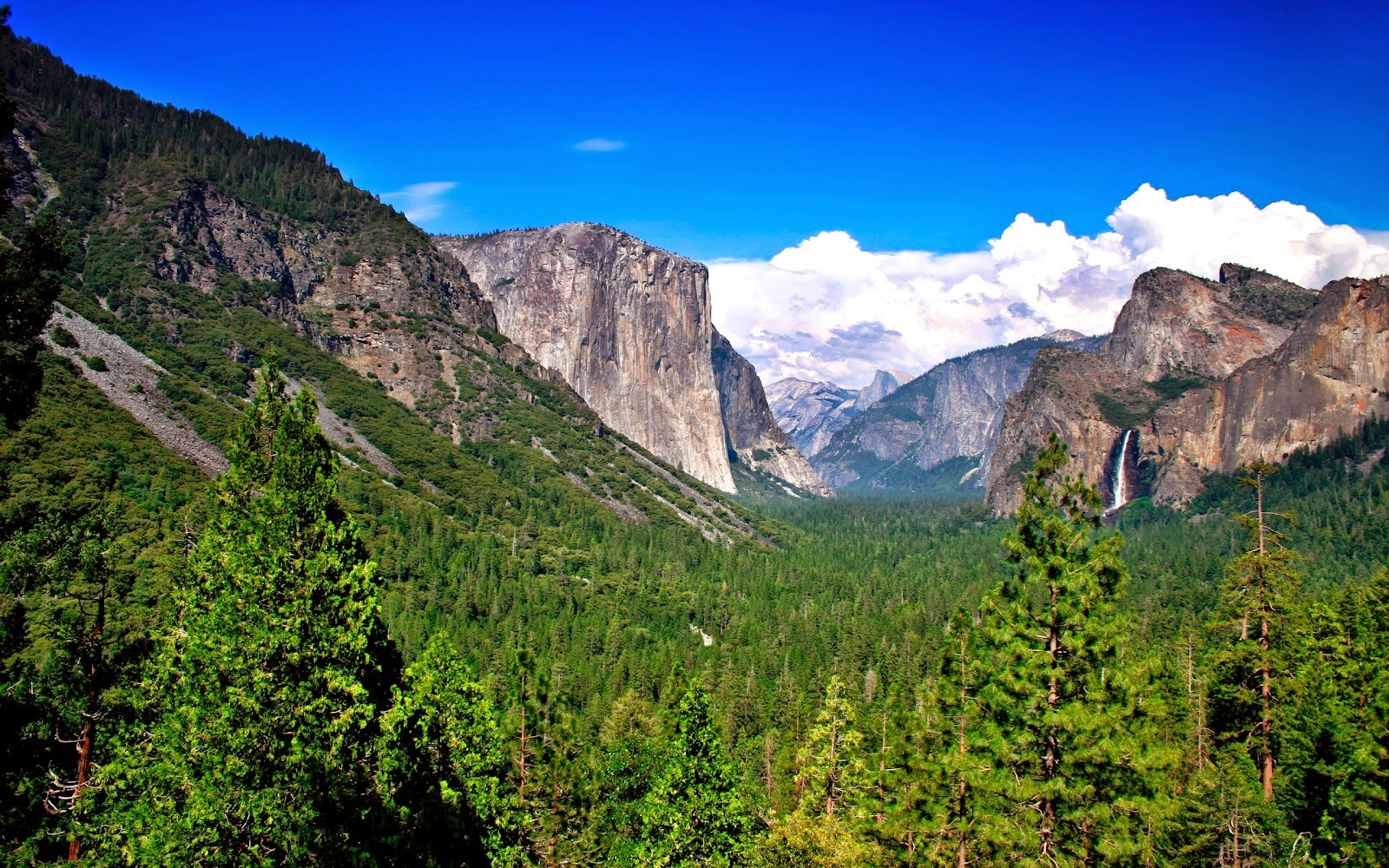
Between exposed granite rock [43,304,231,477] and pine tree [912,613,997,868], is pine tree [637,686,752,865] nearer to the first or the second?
pine tree [912,613,997,868]

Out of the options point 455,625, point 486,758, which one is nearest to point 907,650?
point 455,625

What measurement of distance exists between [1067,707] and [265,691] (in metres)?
17.1

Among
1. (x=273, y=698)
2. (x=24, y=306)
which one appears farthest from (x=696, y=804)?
(x=24, y=306)

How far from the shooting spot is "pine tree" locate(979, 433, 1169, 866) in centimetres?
2022

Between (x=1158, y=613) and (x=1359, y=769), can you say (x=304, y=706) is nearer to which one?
(x=1359, y=769)

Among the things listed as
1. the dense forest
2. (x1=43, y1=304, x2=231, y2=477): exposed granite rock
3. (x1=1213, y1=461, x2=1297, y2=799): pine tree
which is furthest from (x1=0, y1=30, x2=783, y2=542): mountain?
(x1=1213, y1=461, x2=1297, y2=799): pine tree

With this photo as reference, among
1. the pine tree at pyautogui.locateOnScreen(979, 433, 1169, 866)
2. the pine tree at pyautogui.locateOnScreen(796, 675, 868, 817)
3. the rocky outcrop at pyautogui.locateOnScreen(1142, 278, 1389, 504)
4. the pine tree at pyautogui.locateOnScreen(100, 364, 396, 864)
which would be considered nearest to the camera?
the pine tree at pyautogui.locateOnScreen(100, 364, 396, 864)

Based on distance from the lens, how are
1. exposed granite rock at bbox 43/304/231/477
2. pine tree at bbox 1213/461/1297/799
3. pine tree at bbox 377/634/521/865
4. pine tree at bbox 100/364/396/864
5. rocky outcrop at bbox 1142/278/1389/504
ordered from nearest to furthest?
pine tree at bbox 100/364/396/864 < pine tree at bbox 377/634/521/865 < pine tree at bbox 1213/461/1297/799 < exposed granite rock at bbox 43/304/231/477 < rocky outcrop at bbox 1142/278/1389/504

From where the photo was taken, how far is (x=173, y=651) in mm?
15898

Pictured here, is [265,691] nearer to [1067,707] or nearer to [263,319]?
[1067,707]

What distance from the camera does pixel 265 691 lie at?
1498cm

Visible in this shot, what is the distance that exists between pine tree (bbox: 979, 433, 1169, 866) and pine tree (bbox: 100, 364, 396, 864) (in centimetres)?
1451

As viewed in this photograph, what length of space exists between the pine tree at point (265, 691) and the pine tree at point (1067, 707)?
47.6 feet

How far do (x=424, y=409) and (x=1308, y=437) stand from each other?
627 ft
